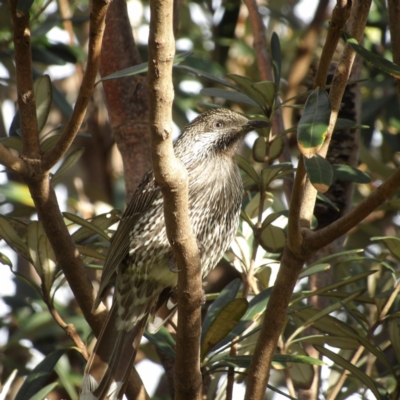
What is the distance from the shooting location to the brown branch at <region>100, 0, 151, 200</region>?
380cm

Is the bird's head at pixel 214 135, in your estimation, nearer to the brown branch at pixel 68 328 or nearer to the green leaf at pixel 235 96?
the green leaf at pixel 235 96

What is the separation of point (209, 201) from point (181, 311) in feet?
3.57

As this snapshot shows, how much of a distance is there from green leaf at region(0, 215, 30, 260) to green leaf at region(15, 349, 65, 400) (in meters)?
0.45

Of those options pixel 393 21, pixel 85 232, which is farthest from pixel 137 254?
pixel 393 21

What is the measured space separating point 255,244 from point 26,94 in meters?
1.11

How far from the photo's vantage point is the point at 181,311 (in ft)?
8.20

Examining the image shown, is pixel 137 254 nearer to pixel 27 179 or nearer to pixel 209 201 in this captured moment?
pixel 209 201

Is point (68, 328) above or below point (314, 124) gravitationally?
below

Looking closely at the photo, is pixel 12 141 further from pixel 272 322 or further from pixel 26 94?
pixel 272 322

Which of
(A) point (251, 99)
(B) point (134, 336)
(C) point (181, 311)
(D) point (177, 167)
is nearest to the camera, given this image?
(D) point (177, 167)

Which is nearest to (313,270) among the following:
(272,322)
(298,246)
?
(272,322)

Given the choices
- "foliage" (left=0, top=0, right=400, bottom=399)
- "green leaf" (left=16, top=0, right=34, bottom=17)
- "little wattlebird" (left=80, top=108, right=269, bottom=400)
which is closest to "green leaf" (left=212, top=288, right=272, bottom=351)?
"foliage" (left=0, top=0, right=400, bottom=399)

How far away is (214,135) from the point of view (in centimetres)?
394

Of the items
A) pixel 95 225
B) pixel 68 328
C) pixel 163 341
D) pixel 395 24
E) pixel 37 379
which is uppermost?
pixel 395 24
